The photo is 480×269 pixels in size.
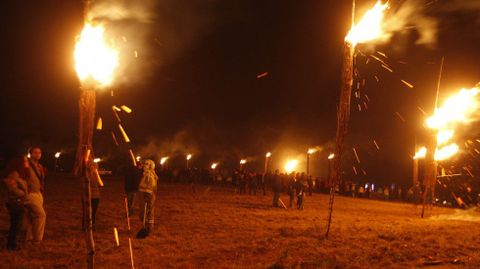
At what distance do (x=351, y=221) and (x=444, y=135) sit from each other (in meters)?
11.4

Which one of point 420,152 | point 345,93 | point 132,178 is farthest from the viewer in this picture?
point 420,152

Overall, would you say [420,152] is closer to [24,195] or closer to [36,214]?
[36,214]

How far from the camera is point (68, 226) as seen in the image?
11.0 meters

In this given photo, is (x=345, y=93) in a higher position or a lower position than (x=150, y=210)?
higher

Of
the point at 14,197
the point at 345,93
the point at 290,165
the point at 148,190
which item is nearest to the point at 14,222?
the point at 14,197

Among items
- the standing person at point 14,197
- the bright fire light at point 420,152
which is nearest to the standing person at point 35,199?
the standing person at point 14,197

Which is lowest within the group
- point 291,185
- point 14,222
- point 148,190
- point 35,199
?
point 14,222

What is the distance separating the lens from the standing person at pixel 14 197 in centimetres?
796

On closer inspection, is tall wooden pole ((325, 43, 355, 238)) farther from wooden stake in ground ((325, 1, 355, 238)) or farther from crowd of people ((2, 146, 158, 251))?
crowd of people ((2, 146, 158, 251))

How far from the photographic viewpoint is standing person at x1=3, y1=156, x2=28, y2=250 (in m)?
7.96

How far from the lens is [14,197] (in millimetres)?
8023

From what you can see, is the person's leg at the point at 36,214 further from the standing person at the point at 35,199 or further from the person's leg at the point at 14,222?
the person's leg at the point at 14,222

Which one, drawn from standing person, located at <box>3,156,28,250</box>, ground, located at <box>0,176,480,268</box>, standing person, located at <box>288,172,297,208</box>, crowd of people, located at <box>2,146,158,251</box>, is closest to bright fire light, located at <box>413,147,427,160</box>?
standing person, located at <box>288,172,297,208</box>

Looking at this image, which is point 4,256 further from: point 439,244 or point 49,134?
point 49,134
